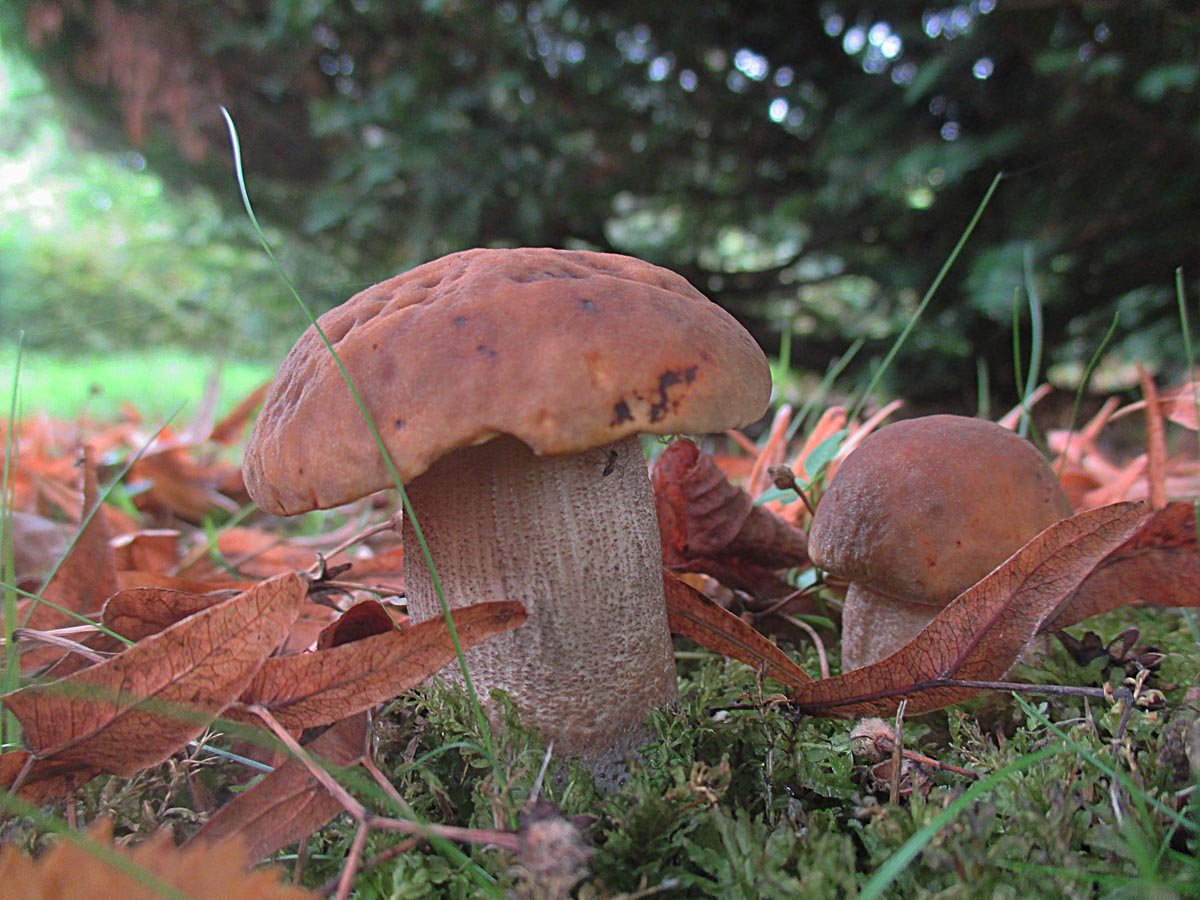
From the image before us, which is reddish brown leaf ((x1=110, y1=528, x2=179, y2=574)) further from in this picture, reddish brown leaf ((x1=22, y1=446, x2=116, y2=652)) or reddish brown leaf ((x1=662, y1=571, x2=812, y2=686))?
reddish brown leaf ((x1=662, y1=571, x2=812, y2=686))

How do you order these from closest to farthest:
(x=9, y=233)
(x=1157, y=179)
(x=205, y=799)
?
(x=205, y=799) < (x=1157, y=179) < (x=9, y=233)

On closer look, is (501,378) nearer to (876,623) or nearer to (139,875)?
(139,875)

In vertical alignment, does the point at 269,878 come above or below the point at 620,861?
above

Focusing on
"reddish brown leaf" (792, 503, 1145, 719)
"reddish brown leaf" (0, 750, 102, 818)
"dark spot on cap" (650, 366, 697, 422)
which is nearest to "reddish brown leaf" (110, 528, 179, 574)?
"reddish brown leaf" (0, 750, 102, 818)

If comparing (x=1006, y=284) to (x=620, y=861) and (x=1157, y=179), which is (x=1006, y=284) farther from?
(x=620, y=861)

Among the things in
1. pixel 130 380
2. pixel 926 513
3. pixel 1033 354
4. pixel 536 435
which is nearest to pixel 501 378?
pixel 536 435

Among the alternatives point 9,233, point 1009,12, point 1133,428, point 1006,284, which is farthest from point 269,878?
point 9,233
